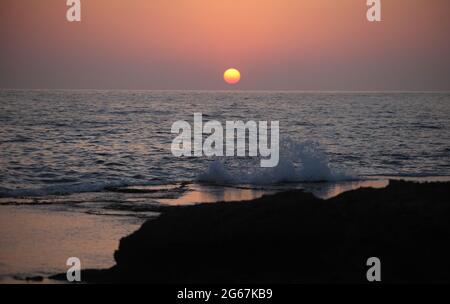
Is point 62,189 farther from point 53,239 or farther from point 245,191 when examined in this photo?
point 53,239

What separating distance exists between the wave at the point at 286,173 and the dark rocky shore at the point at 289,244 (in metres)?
12.3

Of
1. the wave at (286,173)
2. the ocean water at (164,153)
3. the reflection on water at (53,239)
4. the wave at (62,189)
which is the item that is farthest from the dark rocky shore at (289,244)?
the wave at (286,173)

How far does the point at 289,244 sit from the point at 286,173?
1392cm

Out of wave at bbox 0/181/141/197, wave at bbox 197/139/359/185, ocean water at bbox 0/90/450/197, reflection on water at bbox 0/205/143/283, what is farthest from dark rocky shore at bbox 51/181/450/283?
wave at bbox 197/139/359/185

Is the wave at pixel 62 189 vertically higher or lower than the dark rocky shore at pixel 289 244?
lower

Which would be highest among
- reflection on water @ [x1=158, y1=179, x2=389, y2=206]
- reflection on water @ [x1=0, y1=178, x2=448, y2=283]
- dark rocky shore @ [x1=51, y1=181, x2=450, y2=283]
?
dark rocky shore @ [x1=51, y1=181, x2=450, y2=283]

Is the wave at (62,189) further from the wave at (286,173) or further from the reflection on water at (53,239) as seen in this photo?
the reflection on water at (53,239)

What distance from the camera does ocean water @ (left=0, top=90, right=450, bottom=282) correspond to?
1216 cm

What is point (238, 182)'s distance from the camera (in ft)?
71.3

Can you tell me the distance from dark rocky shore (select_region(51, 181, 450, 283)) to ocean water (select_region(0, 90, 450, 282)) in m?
1.32

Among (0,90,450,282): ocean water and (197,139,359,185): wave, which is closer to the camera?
(0,90,450,282): ocean water

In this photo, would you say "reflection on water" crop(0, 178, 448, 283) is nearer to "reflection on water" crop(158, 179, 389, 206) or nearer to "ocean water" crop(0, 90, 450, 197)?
"reflection on water" crop(158, 179, 389, 206)

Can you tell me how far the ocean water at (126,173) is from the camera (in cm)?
1216

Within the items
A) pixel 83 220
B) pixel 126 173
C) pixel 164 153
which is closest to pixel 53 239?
pixel 83 220
